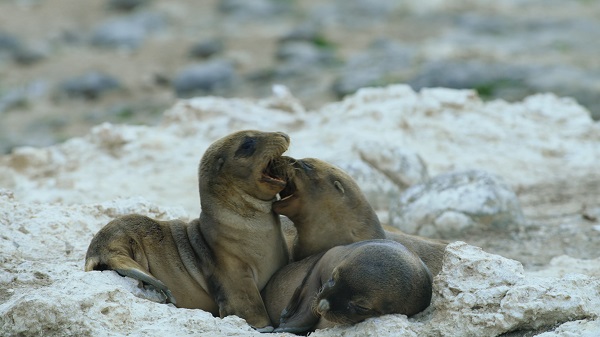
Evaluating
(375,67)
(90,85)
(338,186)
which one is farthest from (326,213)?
(90,85)

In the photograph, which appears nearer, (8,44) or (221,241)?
(221,241)

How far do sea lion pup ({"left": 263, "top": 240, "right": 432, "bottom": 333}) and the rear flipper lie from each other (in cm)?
67

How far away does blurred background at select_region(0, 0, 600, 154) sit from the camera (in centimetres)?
1789

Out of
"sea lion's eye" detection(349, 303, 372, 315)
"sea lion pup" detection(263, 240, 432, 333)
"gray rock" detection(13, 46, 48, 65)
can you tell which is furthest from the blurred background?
"sea lion's eye" detection(349, 303, 372, 315)

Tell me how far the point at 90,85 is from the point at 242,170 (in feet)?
46.7

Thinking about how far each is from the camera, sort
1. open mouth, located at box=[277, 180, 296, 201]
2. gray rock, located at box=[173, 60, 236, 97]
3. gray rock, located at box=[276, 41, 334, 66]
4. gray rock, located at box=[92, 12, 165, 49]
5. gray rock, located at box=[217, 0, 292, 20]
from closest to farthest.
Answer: open mouth, located at box=[277, 180, 296, 201] → gray rock, located at box=[173, 60, 236, 97] → gray rock, located at box=[276, 41, 334, 66] → gray rock, located at box=[92, 12, 165, 49] → gray rock, located at box=[217, 0, 292, 20]

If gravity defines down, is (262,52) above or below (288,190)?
below

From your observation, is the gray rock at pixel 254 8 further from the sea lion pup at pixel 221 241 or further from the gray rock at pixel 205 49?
the sea lion pup at pixel 221 241

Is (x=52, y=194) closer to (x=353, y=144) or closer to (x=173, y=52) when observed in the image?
(x=353, y=144)

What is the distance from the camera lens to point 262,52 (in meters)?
22.1

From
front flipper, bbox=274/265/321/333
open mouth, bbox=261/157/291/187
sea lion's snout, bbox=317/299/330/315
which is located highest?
open mouth, bbox=261/157/291/187

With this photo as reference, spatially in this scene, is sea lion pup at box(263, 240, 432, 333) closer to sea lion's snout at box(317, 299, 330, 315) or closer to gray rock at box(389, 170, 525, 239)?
sea lion's snout at box(317, 299, 330, 315)

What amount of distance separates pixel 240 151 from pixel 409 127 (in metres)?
6.02

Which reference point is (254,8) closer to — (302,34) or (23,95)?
(302,34)
